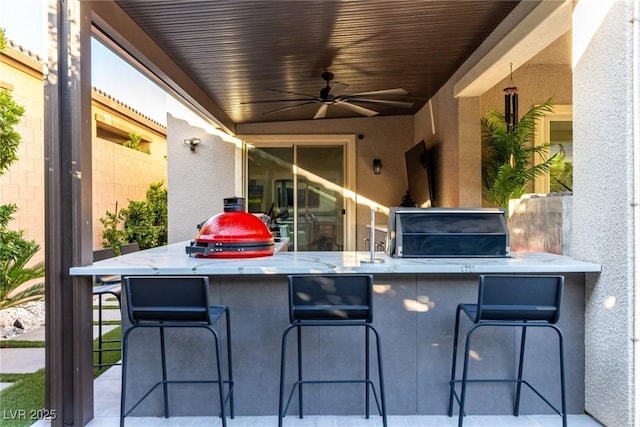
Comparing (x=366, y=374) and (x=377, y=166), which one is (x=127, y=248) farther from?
(x=377, y=166)

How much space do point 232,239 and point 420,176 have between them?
387 centimetres

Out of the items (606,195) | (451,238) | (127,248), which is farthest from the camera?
(127,248)

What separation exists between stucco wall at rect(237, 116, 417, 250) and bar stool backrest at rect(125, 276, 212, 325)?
5.25m

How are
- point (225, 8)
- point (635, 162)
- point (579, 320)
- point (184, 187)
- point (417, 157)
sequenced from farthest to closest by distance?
point (184, 187), point (417, 157), point (225, 8), point (579, 320), point (635, 162)

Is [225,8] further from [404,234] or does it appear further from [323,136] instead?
[323,136]

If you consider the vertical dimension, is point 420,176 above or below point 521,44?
below

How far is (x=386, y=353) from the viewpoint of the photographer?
262 cm

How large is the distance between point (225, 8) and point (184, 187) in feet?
14.4

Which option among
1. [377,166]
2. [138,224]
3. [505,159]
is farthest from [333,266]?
[138,224]

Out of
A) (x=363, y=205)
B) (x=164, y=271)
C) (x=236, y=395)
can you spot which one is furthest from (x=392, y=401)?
(x=363, y=205)

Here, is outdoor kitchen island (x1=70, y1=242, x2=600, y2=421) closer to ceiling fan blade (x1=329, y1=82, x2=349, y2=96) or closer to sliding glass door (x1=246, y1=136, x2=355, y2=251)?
ceiling fan blade (x1=329, y1=82, x2=349, y2=96)

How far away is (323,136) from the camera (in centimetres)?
726

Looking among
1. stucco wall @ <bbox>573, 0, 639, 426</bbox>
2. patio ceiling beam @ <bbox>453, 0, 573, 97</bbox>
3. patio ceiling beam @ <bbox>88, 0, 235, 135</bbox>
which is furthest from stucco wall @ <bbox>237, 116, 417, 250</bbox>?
stucco wall @ <bbox>573, 0, 639, 426</bbox>

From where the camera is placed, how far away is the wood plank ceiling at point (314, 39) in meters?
3.30
